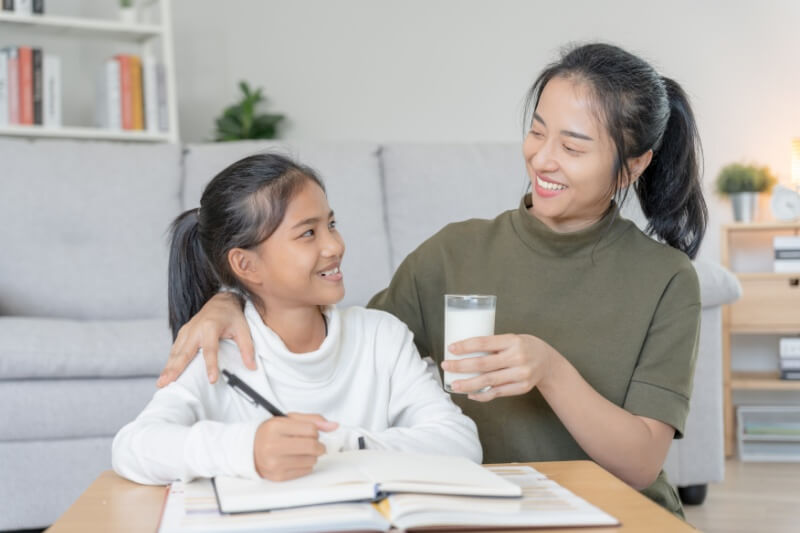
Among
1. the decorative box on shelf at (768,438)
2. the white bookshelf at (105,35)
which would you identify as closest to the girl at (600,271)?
the decorative box on shelf at (768,438)

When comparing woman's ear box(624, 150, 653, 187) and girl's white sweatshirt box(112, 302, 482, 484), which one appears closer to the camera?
girl's white sweatshirt box(112, 302, 482, 484)

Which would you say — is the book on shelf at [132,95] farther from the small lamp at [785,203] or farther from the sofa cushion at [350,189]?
the small lamp at [785,203]

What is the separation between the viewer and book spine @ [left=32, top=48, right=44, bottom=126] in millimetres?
3783

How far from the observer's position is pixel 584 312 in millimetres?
1320

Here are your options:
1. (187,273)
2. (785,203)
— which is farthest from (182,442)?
(785,203)

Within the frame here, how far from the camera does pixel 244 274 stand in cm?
123

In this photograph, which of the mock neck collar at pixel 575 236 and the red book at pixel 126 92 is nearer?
the mock neck collar at pixel 575 236

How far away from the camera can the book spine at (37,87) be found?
378 cm

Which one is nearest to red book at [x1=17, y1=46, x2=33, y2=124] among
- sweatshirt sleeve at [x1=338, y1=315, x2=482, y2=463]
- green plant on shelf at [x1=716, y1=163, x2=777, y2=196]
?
green plant on shelf at [x1=716, y1=163, x2=777, y2=196]

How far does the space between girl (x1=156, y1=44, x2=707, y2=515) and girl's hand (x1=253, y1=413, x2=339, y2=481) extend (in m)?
0.33

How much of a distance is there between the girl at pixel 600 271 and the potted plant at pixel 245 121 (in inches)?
120

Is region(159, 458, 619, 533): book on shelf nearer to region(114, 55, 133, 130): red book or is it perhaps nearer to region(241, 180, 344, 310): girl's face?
region(241, 180, 344, 310): girl's face

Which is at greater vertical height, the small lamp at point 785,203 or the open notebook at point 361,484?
the small lamp at point 785,203

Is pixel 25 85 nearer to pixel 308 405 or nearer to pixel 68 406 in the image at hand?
pixel 68 406
